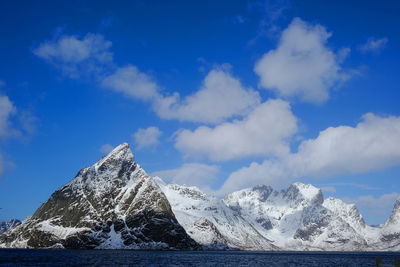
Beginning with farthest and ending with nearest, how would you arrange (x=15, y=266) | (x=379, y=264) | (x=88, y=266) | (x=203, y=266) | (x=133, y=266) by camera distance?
1. (x=203, y=266)
2. (x=133, y=266)
3. (x=88, y=266)
4. (x=15, y=266)
5. (x=379, y=264)

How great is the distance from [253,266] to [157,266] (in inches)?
1657

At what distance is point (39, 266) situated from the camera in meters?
113

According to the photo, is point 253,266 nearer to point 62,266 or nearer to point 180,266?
point 180,266

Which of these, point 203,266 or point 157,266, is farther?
point 203,266

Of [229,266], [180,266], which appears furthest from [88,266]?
[229,266]

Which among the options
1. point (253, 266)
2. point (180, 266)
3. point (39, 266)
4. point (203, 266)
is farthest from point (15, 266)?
point (253, 266)

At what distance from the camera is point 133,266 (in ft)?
409

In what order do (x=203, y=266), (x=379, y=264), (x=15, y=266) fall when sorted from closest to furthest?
(x=379, y=264) → (x=15, y=266) → (x=203, y=266)

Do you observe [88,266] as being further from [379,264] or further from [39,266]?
[379,264]

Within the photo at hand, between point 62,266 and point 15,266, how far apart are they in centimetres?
1344

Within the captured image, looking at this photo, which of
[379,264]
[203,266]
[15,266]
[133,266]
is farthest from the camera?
[203,266]

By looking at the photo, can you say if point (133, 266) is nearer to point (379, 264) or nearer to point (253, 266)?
point (253, 266)

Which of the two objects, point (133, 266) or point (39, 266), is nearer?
point (39, 266)

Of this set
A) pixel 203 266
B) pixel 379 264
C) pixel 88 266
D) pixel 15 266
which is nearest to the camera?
pixel 379 264
